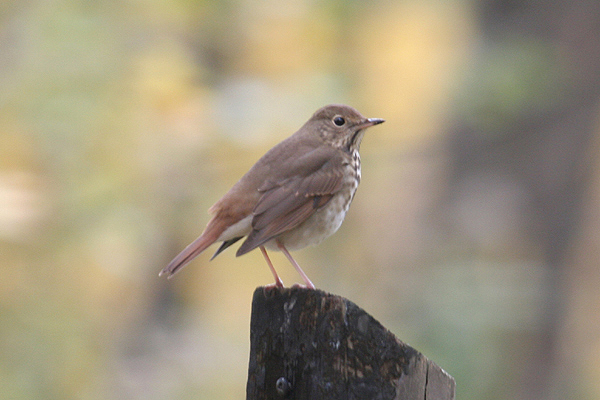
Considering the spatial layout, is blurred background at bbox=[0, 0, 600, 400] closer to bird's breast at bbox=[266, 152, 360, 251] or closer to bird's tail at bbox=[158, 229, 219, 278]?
bird's breast at bbox=[266, 152, 360, 251]

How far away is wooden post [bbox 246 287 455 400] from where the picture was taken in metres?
2.17

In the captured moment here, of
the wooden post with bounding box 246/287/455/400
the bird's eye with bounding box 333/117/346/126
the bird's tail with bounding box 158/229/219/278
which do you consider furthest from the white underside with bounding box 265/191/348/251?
the wooden post with bounding box 246/287/455/400

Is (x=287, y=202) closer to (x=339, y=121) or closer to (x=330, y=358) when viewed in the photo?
(x=339, y=121)

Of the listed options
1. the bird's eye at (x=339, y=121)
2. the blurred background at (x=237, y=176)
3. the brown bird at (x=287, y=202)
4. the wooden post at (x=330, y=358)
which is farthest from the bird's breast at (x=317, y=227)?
the blurred background at (x=237, y=176)

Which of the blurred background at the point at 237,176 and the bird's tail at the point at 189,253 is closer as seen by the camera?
the bird's tail at the point at 189,253

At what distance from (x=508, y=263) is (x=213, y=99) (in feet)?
10.2

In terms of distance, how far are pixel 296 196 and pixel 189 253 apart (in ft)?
2.04

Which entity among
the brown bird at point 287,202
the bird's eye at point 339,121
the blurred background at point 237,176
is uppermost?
the bird's eye at point 339,121

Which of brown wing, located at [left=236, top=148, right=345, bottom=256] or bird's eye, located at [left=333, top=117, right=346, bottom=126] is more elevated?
bird's eye, located at [left=333, top=117, right=346, bottom=126]

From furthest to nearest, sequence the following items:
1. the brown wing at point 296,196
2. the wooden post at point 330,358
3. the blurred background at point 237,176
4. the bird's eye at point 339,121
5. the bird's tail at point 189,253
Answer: the blurred background at point 237,176 → the bird's eye at point 339,121 → the brown wing at point 296,196 → the bird's tail at point 189,253 → the wooden post at point 330,358

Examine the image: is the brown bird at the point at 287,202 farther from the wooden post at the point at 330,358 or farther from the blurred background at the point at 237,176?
the blurred background at the point at 237,176

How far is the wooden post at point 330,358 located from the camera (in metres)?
2.17

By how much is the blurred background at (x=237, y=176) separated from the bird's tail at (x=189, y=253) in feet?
9.97

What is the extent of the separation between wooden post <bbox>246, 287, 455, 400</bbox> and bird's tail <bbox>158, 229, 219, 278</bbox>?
98 cm
